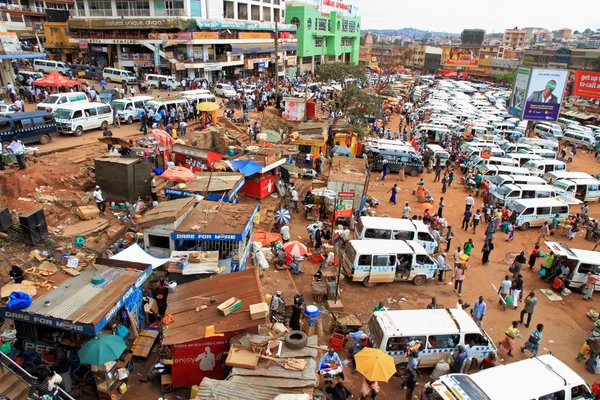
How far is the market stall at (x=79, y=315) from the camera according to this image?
27.5ft

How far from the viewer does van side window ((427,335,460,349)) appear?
10.3 meters

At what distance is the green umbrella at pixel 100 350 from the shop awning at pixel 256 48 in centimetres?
4429

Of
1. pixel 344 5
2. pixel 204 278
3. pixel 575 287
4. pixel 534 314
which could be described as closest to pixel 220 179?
pixel 204 278

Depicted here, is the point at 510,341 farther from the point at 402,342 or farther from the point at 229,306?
the point at 229,306

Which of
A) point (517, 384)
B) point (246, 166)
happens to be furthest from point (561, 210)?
point (246, 166)

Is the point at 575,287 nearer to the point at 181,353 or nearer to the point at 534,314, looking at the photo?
the point at 534,314

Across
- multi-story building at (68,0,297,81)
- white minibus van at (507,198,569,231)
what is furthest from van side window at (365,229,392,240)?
multi-story building at (68,0,297,81)

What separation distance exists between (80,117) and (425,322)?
20572mm

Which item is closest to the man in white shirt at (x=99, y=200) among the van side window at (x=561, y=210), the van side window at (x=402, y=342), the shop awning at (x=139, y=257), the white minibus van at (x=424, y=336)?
the shop awning at (x=139, y=257)

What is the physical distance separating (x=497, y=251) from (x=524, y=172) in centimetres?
989

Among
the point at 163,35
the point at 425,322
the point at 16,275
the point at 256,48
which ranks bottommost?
the point at 425,322

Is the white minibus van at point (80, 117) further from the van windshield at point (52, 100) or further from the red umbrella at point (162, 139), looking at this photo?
the red umbrella at point (162, 139)

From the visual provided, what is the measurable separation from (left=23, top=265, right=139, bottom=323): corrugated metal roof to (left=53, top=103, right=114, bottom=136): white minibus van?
46.3 ft

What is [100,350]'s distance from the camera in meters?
8.17
